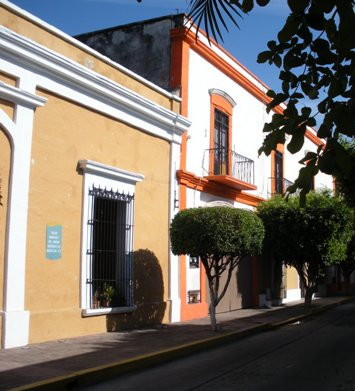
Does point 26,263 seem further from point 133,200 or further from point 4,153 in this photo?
point 133,200

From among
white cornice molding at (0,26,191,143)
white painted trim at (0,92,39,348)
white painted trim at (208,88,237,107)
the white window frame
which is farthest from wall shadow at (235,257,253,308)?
white painted trim at (0,92,39,348)

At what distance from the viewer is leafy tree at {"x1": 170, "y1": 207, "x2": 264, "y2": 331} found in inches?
428

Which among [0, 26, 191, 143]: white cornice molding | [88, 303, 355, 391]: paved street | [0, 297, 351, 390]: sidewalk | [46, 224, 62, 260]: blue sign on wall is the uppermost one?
[0, 26, 191, 143]: white cornice molding

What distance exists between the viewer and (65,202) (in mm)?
10109

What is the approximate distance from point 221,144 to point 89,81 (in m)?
6.52

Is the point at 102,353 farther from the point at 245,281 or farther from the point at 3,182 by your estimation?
the point at 245,281

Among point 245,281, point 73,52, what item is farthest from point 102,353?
point 245,281

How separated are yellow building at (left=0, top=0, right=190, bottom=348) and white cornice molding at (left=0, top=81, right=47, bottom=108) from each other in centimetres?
2

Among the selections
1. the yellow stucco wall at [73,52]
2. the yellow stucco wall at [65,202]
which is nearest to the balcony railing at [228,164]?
the yellow stucco wall at [73,52]

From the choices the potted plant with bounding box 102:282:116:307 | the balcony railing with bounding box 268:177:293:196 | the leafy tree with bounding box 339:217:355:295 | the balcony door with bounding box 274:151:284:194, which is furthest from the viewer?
the leafy tree with bounding box 339:217:355:295

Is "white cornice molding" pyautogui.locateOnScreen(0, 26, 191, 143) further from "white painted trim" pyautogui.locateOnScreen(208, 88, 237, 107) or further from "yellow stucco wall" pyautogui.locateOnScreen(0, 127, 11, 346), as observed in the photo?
"white painted trim" pyautogui.locateOnScreen(208, 88, 237, 107)

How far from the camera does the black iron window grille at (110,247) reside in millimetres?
10867

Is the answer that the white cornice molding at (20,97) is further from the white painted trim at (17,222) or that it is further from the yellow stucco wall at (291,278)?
the yellow stucco wall at (291,278)

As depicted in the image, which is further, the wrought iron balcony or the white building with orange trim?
the wrought iron balcony
